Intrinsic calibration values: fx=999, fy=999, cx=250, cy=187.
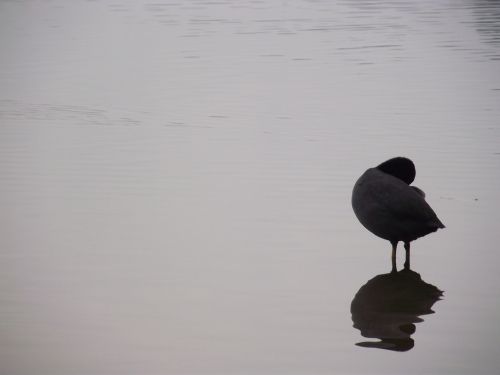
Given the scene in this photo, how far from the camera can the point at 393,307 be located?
711 centimetres

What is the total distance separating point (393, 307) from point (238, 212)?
2791 mm

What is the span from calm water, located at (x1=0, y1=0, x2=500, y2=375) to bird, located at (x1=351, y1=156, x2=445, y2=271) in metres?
0.38

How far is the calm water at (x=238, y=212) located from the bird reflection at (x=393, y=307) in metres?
0.02

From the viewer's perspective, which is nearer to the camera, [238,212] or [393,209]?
[393,209]

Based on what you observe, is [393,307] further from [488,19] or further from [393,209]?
[488,19]

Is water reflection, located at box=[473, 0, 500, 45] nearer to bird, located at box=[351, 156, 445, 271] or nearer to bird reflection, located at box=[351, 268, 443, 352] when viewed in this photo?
bird, located at box=[351, 156, 445, 271]

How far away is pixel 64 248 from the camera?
834 cm

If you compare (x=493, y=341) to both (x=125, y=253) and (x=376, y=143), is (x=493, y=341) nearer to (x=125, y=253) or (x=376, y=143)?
(x=125, y=253)

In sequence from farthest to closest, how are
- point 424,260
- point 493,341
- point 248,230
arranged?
point 248,230, point 424,260, point 493,341

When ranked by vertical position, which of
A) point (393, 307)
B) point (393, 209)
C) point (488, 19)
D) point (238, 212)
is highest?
point (393, 209)

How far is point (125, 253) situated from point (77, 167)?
3.69 m

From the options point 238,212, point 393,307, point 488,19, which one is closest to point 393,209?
point 393,307

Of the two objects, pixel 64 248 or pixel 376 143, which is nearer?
pixel 64 248

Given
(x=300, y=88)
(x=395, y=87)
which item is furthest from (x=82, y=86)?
(x=395, y=87)
